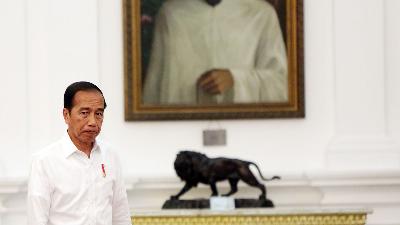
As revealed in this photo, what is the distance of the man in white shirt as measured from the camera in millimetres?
4086

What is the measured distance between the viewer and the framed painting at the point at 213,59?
964 centimetres

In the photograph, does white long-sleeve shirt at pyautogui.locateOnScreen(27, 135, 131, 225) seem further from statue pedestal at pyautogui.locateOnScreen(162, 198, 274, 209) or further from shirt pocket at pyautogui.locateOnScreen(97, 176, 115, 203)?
statue pedestal at pyautogui.locateOnScreen(162, 198, 274, 209)

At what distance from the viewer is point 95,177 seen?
4160mm

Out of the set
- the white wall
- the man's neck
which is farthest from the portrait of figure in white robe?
the man's neck

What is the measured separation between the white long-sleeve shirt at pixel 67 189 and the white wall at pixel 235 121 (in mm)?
5406

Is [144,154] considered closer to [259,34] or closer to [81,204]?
[259,34]

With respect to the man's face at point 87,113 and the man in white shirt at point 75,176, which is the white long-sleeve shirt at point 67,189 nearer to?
the man in white shirt at point 75,176

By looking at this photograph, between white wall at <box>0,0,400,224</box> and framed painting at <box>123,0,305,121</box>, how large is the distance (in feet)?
0.47

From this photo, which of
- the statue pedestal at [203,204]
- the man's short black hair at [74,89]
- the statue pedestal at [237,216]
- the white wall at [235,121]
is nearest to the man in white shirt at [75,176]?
the man's short black hair at [74,89]

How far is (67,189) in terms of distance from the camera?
4094 mm

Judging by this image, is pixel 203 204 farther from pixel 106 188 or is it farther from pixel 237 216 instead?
pixel 106 188

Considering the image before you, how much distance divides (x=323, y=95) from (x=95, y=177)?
5.89 meters

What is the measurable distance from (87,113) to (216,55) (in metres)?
5.70

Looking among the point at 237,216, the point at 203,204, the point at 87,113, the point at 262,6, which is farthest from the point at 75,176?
the point at 262,6
